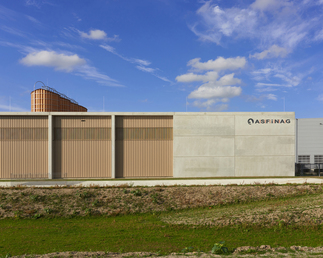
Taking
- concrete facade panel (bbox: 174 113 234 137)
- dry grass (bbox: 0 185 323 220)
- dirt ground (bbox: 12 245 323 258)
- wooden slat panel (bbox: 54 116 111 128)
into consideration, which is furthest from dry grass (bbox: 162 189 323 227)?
wooden slat panel (bbox: 54 116 111 128)

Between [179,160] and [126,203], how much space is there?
1363 centimetres

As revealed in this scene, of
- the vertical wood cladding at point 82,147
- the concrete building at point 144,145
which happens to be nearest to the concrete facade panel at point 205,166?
the concrete building at point 144,145

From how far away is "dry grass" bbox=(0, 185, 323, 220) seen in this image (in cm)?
1466

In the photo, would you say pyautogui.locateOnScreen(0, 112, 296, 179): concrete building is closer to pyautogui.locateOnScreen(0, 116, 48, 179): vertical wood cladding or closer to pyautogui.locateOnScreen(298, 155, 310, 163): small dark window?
pyautogui.locateOnScreen(0, 116, 48, 179): vertical wood cladding

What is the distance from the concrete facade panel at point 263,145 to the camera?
2861 cm

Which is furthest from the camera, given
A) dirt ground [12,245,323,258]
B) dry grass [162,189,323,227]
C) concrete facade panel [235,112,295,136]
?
concrete facade panel [235,112,295,136]

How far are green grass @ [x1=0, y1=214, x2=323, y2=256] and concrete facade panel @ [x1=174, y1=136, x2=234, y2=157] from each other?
1538 cm

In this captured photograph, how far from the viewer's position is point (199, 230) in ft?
39.1

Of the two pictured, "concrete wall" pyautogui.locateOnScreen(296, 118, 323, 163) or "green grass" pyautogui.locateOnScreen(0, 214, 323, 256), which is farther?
"concrete wall" pyautogui.locateOnScreen(296, 118, 323, 163)

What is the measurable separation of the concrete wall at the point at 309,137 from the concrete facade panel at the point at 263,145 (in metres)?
4.79

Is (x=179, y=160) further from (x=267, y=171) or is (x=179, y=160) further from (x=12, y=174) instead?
(x=12, y=174)

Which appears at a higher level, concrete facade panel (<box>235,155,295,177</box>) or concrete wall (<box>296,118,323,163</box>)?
concrete wall (<box>296,118,323,163</box>)

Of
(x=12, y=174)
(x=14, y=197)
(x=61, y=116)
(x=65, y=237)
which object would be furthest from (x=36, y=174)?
(x=65, y=237)

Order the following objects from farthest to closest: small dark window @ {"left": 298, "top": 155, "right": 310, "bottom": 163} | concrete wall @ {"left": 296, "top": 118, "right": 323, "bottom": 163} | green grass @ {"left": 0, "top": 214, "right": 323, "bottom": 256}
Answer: small dark window @ {"left": 298, "top": 155, "right": 310, "bottom": 163}, concrete wall @ {"left": 296, "top": 118, "right": 323, "bottom": 163}, green grass @ {"left": 0, "top": 214, "right": 323, "bottom": 256}
